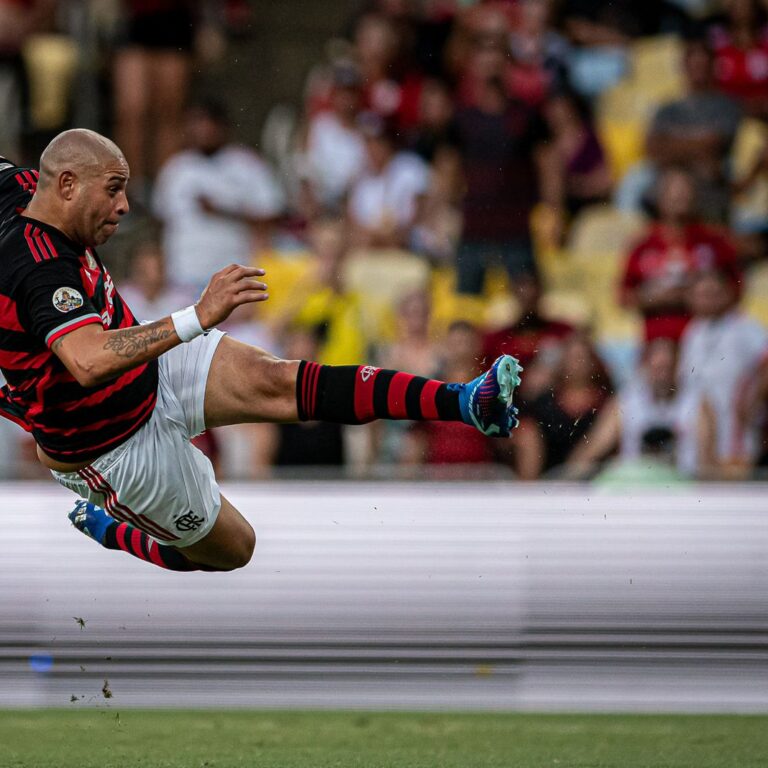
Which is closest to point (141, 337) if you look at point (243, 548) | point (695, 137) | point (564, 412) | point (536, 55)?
point (243, 548)

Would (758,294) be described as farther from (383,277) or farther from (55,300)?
(55,300)

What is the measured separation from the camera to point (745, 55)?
11.8 metres

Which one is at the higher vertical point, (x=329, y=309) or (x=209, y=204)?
(x=209, y=204)

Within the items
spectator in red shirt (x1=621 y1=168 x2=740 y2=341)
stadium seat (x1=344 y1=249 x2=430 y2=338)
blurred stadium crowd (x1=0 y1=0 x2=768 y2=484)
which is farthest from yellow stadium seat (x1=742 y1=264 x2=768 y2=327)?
stadium seat (x1=344 y1=249 x2=430 y2=338)

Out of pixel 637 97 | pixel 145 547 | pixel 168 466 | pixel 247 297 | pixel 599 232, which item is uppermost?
pixel 637 97

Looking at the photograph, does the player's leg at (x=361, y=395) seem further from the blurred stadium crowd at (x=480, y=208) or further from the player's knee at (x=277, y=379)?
the blurred stadium crowd at (x=480, y=208)

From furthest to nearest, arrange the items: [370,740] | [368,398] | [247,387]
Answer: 1. [370,740]
2. [247,387]
3. [368,398]

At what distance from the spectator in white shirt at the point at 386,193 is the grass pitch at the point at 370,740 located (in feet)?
14.5

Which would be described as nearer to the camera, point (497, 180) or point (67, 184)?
point (67, 184)

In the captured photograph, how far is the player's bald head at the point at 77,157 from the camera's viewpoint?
5.84m

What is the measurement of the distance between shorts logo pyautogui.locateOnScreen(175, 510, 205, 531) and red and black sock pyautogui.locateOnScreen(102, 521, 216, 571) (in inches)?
16.7

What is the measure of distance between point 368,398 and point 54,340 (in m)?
1.26

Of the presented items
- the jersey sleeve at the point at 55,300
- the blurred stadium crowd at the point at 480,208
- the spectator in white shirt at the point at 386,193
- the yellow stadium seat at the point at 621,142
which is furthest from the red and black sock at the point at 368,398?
the yellow stadium seat at the point at 621,142

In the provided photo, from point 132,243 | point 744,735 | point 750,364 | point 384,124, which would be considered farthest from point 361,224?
point 744,735
